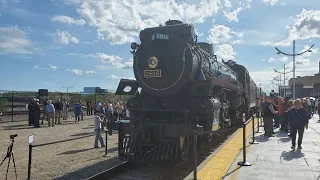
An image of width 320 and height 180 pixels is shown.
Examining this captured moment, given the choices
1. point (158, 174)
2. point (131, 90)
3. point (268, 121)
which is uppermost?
point (131, 90)

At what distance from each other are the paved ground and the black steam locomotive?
5.16ft

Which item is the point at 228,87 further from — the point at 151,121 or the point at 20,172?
the point at 20,172

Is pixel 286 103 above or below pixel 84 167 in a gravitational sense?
above

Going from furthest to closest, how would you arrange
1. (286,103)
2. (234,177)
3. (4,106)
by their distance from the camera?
1. (4,106)
2. (286,103)
3. (234,177)

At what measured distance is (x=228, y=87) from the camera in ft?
40.6

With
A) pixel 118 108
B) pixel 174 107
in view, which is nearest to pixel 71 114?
pixel 118 108

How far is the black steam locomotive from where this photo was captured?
860cm

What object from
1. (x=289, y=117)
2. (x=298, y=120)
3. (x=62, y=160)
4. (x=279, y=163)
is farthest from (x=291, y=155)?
(x=62, y=160)

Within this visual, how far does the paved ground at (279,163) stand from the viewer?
6.98 metres

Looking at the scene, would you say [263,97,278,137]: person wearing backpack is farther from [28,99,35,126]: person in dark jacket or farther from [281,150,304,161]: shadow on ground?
[28,99,35,126]: person in dark jacket

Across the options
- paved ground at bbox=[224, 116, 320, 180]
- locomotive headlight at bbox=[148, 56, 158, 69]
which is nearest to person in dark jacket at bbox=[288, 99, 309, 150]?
paved ground at bbox=[224, 116, 320, 180]

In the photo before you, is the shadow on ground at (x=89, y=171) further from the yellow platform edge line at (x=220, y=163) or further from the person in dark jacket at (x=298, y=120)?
the person in dark jacket at (x=298, y=120)

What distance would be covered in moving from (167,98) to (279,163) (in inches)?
135

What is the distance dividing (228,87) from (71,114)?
21.6 m
